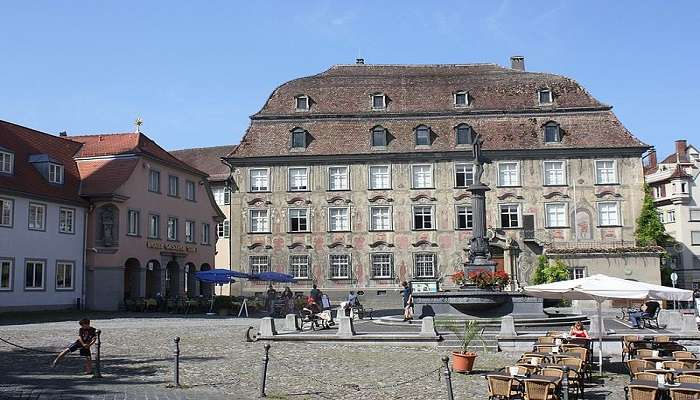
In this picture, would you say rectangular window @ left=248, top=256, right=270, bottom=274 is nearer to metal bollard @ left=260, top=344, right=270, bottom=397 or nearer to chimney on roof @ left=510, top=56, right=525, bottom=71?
chimney on roof @ left=510, top=56, right=525, bottom=71

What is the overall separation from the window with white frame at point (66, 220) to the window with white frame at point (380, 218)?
18766 millimetres

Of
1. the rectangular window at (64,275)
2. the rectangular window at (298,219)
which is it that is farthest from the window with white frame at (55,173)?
the rectangular window at (298,219)

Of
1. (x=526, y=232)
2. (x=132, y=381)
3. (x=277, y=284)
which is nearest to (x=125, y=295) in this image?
(x=277, y=284)

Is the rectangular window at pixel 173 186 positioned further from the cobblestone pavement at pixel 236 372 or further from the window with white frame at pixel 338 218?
the cobblestone pavement at pixel 236 372

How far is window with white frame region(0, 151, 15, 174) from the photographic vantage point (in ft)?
116

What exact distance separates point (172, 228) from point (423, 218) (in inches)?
617

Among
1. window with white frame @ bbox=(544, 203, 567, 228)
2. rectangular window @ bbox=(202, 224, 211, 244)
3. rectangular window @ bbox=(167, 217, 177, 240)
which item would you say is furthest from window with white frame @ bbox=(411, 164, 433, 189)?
rectangular window @ bbox=(167, 217, 177, 240)

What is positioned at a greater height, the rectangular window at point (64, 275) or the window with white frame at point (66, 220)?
the window with white frame at point (66, 220)

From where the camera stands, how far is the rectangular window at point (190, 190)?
155 feet

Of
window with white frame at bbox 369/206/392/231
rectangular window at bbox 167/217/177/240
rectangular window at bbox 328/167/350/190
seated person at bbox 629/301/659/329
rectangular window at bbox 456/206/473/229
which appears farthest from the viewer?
rectangular window at bbox 328/167/350/190

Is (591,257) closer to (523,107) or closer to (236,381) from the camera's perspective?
(523,107)

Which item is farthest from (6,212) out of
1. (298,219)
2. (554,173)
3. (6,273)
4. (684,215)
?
(684,215)

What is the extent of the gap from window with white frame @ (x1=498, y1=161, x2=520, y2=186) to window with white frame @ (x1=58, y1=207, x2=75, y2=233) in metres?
25.9

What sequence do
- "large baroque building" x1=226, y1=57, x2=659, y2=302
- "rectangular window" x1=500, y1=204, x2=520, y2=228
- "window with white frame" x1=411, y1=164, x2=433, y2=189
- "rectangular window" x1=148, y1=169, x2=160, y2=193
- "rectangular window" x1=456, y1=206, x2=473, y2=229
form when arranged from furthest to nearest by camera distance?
"window with white frame" x1=411, y1=164, x2=433, y2=189, "rectangular window" x1=456, y1=206, x2=473, y2=229, "rectangular window" x1=500, y1=204, x2=520, y2=228, "large baroque building" x1=226, y1=57, x2=659, y2=302, "rectangular window" x1=148, y1=169, x2=160, y2=193
